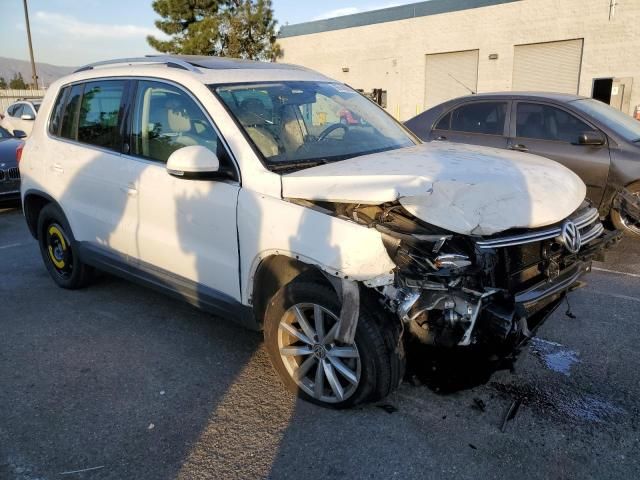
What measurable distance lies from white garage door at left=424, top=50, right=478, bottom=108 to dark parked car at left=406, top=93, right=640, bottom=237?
52.0 feet

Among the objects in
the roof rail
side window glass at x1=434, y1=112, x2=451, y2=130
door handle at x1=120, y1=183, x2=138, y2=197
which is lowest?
door handle at x1=120, y1=183, x2=138, y2=197

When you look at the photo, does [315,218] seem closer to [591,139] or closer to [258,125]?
[258,125]

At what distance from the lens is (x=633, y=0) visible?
17250 millimetres

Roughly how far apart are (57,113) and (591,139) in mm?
5675

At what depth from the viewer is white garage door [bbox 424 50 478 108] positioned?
22.3 meters

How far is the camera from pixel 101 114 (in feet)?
14.1

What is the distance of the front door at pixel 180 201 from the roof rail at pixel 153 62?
0.61ft

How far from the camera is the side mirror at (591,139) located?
6262 mm

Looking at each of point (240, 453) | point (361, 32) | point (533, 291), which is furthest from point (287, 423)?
point (361, 32)

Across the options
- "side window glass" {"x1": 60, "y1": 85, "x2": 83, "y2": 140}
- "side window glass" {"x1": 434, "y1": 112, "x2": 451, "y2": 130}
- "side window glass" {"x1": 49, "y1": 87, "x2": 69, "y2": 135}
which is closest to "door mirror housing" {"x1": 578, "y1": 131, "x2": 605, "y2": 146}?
"side window glass" {"x1": 434, "y1": 112, "x2": 451, "y2": 130}

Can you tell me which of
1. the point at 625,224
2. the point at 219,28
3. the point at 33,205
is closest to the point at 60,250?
the point at 33,205

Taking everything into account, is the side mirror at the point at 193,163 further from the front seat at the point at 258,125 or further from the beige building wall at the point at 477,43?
the beige building wall at the point at 477,43

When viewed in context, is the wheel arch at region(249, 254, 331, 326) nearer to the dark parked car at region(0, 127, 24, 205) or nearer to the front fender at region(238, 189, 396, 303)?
the front fender at region(238, 189, 396, 303)

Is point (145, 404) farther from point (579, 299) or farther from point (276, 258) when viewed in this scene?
point (579, 299)
